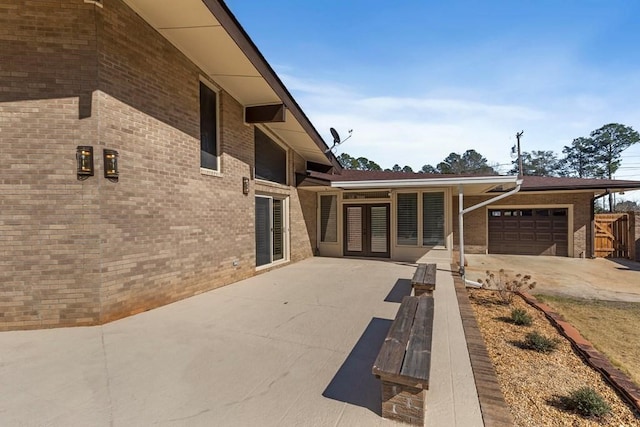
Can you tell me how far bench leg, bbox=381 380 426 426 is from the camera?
210 cm

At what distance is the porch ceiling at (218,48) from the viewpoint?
169 inches

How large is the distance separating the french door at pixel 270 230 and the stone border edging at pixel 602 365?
6244mm

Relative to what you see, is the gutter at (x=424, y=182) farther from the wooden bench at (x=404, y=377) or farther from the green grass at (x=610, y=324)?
the wooden bench at (x=404, y=377)

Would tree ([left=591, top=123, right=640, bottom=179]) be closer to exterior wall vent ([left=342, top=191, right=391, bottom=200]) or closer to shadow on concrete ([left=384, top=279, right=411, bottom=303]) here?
exterior wall vent ([left=342, top=191, right=391, bottom=200])

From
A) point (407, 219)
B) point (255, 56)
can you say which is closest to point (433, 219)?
point (407, 219)

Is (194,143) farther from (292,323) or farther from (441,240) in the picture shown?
(441,240)

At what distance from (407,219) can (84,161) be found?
900 centimetres

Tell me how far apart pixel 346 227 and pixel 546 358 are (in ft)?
26.5

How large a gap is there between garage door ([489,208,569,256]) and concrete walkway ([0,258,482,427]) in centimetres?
1022

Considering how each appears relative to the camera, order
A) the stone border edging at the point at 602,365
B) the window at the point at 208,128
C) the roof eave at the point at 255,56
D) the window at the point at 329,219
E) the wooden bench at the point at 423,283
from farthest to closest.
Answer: the window at the point at 329,219 < the window at the point at 208,128 < the wooden bench at the point at 423,283 < the roof eave at the point at 255,56 < the stone border edging at the point at 602,365

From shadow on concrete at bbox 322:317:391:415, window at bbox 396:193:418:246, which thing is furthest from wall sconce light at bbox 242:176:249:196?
window at bbox 396:193:418:246

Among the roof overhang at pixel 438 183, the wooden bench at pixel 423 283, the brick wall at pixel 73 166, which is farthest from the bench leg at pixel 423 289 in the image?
the roof overhang at pixel 438 183

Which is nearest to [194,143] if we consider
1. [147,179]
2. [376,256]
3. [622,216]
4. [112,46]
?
[147,179]

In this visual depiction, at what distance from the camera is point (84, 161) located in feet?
12.9
